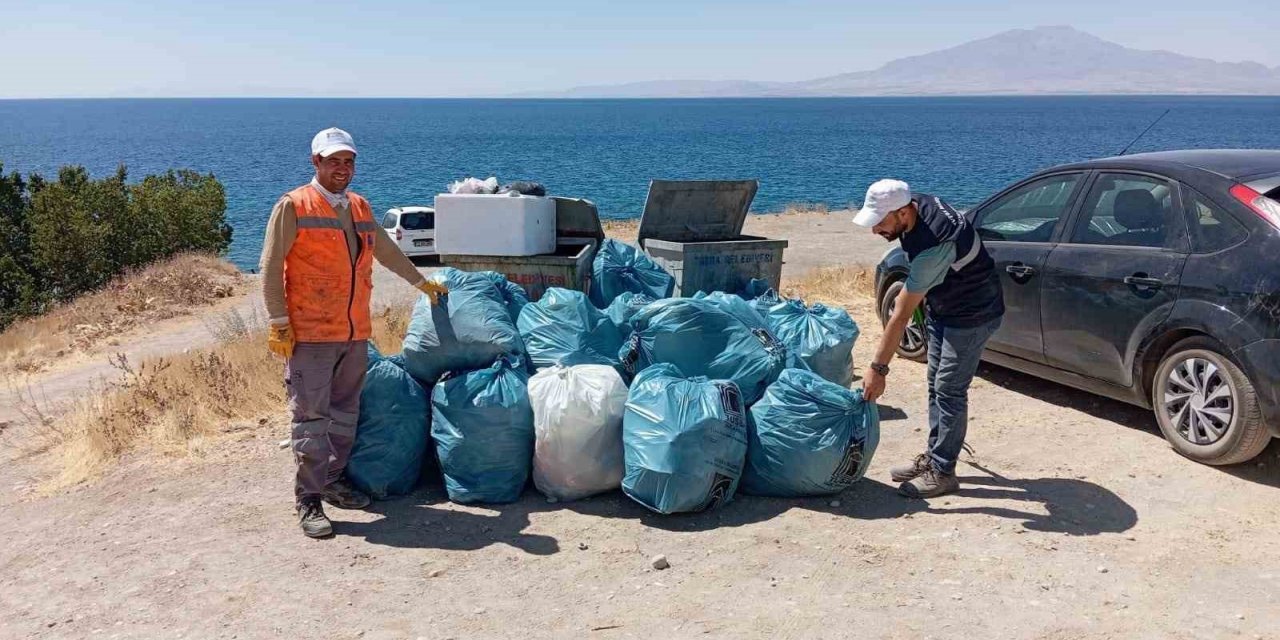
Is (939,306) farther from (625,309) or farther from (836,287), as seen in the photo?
(836,287)

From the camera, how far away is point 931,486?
16.5ft

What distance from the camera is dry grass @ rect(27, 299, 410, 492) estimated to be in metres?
5.97

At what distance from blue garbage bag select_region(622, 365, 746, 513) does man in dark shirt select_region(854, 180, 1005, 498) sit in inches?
28.2

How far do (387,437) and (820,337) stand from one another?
266 centimetres

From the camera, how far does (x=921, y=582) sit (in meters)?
4.07

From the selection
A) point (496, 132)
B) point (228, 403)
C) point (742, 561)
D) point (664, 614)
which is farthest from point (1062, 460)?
point (496, 132)

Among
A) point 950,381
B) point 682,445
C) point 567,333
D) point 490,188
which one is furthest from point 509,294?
point 950,381

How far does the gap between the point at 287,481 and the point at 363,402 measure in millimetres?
762

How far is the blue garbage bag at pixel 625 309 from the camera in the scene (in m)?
5.69

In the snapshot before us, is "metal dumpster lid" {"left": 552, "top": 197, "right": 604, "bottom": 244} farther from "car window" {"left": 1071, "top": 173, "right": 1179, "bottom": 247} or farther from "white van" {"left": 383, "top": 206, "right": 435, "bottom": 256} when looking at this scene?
"white van" {"left": 383, "top": 206, "right": 435, "bottom": 256}

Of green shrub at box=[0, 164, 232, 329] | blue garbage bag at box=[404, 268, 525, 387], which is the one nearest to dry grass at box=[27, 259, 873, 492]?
blue garbage bag at box=[404, 268, 525, 387]

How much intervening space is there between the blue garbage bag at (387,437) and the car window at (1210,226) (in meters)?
4.21

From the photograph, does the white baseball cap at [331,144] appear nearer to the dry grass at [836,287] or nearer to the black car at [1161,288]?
the black car at [1161,288]

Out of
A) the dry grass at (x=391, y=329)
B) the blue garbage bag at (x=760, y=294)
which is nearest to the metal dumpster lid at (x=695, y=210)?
the blue garbage bag at (x=760, y=294)
